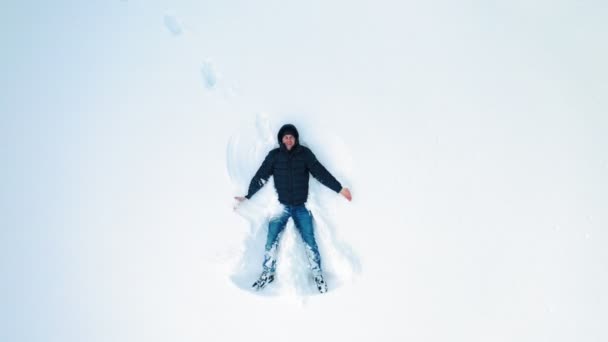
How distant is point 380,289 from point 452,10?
221cm

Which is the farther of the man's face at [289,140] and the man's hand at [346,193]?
the man's hand at [346,193]

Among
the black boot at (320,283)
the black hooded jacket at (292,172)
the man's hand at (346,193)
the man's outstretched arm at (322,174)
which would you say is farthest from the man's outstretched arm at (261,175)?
the black boot at (320,283)

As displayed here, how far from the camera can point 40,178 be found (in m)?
2.75

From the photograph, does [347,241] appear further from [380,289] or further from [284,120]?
[284,120]

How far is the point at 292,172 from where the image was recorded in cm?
274

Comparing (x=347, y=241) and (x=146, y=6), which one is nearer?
(x=146, y=6)

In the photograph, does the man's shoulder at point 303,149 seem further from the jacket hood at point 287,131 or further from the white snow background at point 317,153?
the white snow background at point 317,153

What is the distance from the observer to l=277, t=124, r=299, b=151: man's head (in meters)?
2.66

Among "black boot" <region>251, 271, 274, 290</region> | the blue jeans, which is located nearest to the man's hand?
the blue jeans

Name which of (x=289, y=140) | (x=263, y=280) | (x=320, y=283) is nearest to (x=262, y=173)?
(x=289, y=140)

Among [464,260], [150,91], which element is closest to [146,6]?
[150,91]

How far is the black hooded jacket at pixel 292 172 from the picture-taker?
272 centimetres

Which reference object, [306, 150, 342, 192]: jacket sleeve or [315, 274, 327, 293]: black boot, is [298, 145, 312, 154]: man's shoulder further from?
[315, 274, 327, 293]: black boot

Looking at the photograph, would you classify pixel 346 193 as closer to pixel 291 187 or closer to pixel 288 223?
pixel 291 187
